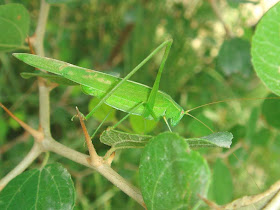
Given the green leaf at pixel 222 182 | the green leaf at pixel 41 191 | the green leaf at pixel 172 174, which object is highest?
the green leaf at pixel 172 174

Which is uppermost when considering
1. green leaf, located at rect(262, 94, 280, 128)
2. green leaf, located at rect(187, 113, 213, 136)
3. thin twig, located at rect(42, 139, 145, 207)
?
thin twig, located at rect(42, 139, 145, 207)

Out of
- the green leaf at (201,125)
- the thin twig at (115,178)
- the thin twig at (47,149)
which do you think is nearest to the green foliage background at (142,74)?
the green leaf at (201,125)

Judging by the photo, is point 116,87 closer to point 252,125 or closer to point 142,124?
point 142,124

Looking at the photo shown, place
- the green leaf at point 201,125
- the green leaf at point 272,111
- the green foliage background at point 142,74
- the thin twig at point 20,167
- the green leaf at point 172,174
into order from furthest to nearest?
the green foliage background at point 142,74, the green leaf at point 272,111, the green leaf at point 201,125, the thin twig at point 20,167, the green leaf at point 172,174

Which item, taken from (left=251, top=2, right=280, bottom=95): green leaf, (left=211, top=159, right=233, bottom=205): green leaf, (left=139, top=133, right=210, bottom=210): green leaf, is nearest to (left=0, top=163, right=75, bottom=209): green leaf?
(left=139, top=133, right=210, bottom=210): green leaf

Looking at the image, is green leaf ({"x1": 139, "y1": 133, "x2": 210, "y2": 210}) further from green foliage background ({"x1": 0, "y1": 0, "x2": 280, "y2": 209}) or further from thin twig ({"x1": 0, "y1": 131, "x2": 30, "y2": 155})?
thin twig ({"x1": 0, "y1": 131, "x2": 30, "y2": 155})

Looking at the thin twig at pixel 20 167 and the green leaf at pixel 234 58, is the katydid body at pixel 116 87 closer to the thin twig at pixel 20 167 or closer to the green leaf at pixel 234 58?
the thin twig at pixel 20 167

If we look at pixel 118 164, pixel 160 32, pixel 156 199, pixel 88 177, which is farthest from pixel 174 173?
pixel 160 32
